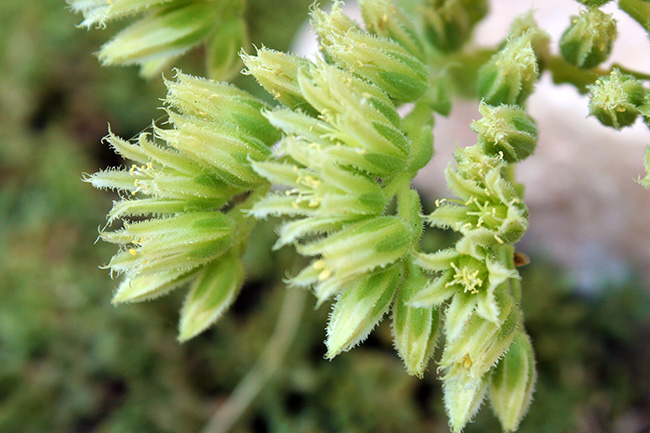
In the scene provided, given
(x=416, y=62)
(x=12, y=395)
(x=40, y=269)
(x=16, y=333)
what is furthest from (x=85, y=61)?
(x=416, y=62)

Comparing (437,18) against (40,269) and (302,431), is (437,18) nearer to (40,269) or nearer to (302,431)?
(302,431)

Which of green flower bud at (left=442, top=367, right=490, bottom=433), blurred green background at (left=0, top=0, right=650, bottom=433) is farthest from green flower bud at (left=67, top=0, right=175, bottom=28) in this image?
A: blurred green background at (left=0, top=0, right=650, bottom=433)

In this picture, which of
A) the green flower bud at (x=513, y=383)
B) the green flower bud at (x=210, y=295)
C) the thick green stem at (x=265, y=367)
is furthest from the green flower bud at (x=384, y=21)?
the thick green stem at (x=265, y=367)

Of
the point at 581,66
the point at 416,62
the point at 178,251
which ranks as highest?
the point at 416,62

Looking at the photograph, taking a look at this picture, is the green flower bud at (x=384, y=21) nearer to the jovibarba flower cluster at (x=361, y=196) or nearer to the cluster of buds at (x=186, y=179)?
the jovibarba flower cluster at (x=361, y=196)

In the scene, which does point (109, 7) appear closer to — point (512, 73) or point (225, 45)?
point (225, 45)

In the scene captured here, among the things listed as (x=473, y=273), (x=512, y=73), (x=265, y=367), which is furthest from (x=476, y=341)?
(x=265, y=367)

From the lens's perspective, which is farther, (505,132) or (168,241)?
(168,241)

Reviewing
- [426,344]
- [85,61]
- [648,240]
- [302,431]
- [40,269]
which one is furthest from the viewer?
[85,61]
